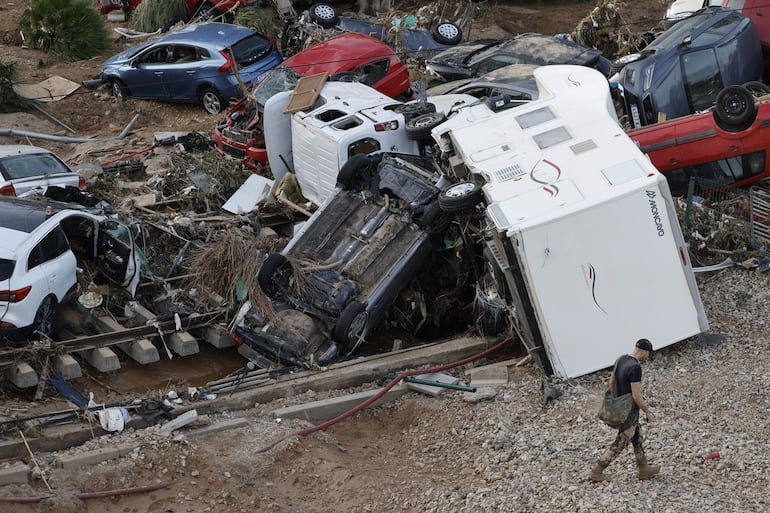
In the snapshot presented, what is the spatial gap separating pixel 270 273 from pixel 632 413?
4.73m

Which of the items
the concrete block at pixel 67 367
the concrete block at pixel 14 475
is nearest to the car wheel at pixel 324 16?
the concrete block at pixel 67 367

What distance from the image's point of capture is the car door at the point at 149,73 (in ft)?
63.4

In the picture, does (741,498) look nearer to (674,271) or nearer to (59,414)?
(674,271)

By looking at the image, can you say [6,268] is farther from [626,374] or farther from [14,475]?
[626,374]

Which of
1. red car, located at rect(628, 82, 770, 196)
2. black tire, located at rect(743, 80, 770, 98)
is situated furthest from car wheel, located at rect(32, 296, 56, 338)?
black tire, located at rect(743, 80, 770, 98)

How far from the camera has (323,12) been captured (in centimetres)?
2056

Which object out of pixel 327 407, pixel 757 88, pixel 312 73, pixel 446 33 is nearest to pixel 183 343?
pixel 327 407

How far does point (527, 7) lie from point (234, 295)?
14860mm

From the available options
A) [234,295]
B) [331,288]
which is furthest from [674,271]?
[234,295]

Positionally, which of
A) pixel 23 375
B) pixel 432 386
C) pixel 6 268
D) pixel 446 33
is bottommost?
pixel 446 33

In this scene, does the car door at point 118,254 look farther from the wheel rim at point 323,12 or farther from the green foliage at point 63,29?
the green foliage at point 63,29

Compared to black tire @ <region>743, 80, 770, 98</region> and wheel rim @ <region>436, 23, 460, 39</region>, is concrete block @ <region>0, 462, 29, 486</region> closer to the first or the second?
black tire @ <region>743, 80, 770, 98</region>

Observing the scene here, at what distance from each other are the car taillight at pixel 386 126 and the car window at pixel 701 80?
4.40 meters

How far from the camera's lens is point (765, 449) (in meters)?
8.80
